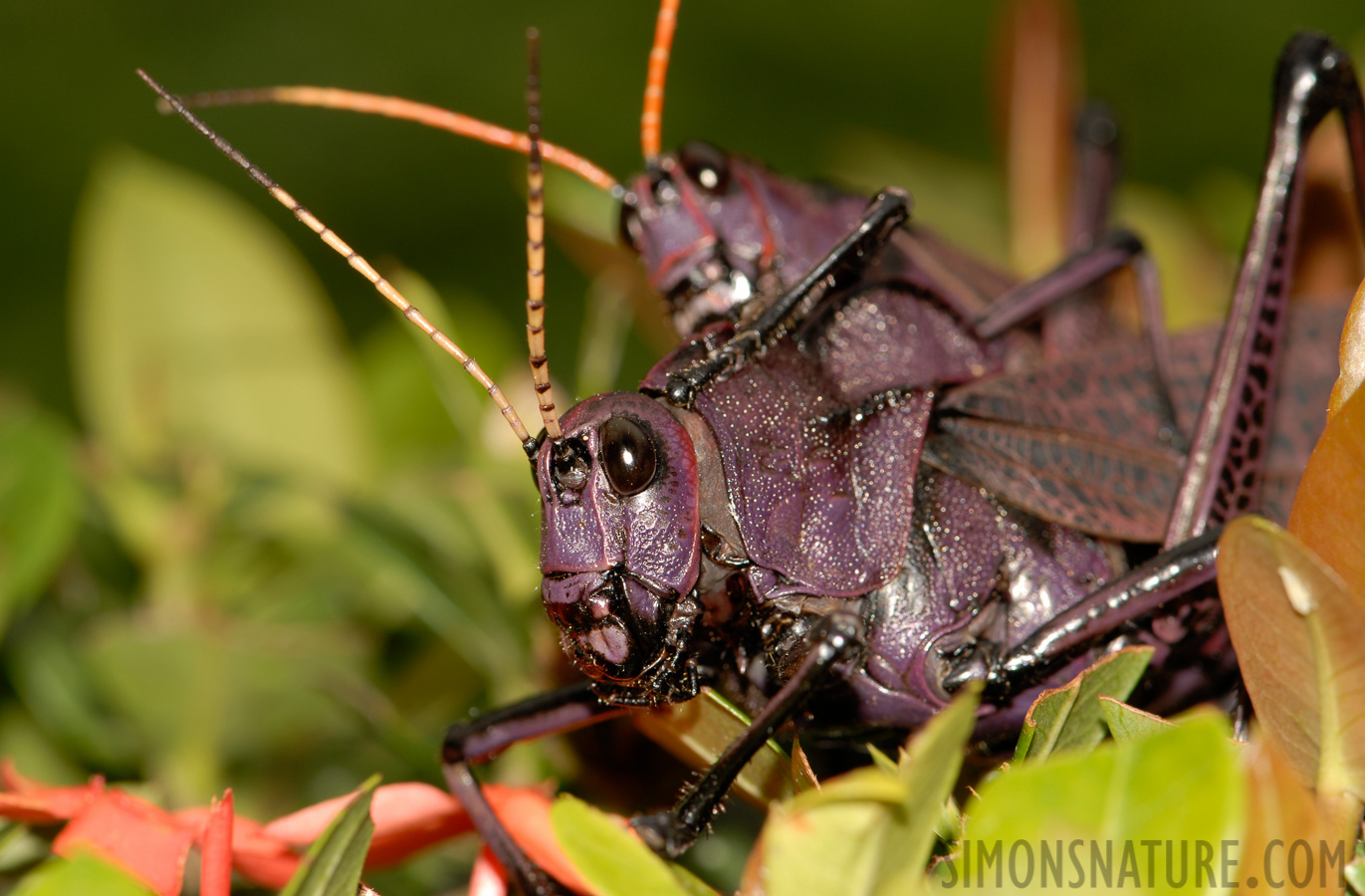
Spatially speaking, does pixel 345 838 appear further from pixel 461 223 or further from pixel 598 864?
pixel 461 223

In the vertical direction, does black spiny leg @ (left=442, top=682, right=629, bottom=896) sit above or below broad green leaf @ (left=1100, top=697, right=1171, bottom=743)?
above

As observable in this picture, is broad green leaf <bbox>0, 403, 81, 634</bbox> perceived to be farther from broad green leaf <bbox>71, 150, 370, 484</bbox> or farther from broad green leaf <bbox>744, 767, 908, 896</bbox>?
broad green leaf <bbox>744, 767, 908, 896</bbox>

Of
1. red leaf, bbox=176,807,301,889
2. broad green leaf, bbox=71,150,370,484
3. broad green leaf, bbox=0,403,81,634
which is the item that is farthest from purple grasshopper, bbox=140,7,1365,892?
broad green leaf, bbox=71,150,370,484

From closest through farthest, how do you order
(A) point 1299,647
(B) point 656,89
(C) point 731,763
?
(A) point 1299,647, (C) point 731,763, (B) point 656,89

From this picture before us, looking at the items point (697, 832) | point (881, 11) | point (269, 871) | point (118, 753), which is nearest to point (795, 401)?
point (697, 832)

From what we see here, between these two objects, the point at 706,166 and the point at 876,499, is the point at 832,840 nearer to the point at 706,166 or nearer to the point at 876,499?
the point at 876,499

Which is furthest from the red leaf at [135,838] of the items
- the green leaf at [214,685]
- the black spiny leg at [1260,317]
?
the black spiny leg at [1260,317]

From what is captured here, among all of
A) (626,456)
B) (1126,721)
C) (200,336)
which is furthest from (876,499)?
(200,336)
